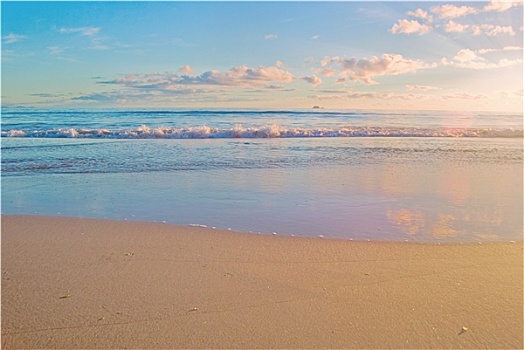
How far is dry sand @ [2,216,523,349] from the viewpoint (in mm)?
2824

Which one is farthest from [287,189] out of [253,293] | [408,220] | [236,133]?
[236,133]

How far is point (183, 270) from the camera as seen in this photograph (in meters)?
3.92

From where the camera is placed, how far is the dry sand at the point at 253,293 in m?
2.82

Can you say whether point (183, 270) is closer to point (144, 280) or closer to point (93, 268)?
point (144, 280)

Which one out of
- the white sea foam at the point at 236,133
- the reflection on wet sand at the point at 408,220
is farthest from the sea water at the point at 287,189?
the white sea foam at the point at 236,133

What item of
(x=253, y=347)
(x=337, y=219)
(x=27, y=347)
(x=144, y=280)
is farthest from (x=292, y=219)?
(x=27, y=347)

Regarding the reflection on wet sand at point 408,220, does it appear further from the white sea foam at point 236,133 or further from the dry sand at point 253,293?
the white sea foam at point 236,133

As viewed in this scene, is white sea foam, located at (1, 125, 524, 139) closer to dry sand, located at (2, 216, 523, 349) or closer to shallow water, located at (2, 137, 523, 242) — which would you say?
shallow water, located at (2, 137, 523, 242)

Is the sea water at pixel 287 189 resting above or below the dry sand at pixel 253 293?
above

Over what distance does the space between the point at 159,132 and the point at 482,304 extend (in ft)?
65.9

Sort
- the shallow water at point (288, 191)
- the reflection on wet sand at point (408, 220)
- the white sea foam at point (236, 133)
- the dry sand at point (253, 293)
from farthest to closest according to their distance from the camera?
the white sea foam at point (236, 133), the shallow water at point (288, 191), the reflection on wet sand at point (408, 220), the dry sand at point (253, 293)

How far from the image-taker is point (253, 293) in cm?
344

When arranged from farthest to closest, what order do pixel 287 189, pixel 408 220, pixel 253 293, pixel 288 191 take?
pixel 287 189 → pixel 288 191 → pixel 408 220 → pixel 253 293

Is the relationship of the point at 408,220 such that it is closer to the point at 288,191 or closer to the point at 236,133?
the point at 288,191
